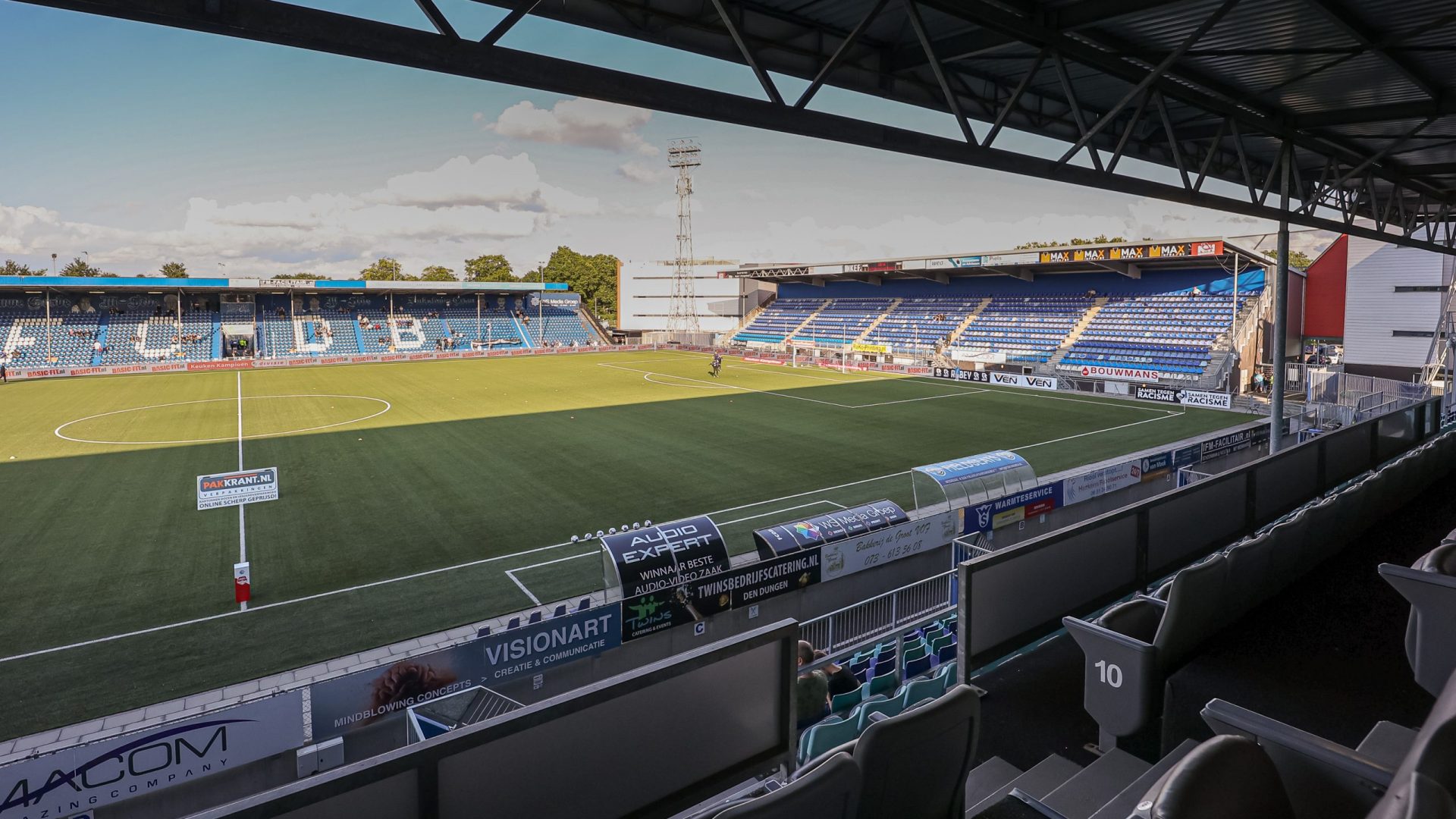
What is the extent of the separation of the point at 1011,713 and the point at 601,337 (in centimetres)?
6804

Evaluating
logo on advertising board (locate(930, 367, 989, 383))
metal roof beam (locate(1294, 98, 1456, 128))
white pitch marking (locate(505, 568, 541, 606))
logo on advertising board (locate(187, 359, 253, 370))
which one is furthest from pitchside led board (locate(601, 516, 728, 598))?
logo on advertising board (locate(187, 359, 253, 370))

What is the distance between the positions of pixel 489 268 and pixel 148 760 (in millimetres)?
103690

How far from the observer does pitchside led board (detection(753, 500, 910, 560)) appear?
11.8m

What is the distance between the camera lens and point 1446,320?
90.3ft

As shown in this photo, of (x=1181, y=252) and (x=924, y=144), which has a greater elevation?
(x=1181, y=252)

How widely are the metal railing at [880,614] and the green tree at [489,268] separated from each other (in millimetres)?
99305

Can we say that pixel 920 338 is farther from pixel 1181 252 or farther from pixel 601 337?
pixel 601 337

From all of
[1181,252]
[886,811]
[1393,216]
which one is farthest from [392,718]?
[1181,252]

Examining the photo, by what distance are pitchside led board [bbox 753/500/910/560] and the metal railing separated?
126cm

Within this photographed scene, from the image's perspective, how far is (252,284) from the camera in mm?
56312

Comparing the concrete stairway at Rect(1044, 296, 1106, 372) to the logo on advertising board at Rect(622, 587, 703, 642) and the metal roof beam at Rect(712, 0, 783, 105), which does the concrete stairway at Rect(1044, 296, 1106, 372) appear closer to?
the logo on advertising board at Rect(622, 587, 703, 642)

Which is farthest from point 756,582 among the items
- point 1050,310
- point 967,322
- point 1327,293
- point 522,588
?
point 967,322

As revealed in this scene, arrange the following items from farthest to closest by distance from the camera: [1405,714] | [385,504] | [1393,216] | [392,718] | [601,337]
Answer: [601,337], [1393,216], [385,504], [392,718], [1405,714]

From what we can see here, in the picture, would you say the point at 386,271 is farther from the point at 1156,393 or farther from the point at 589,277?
the point at 1156,393
